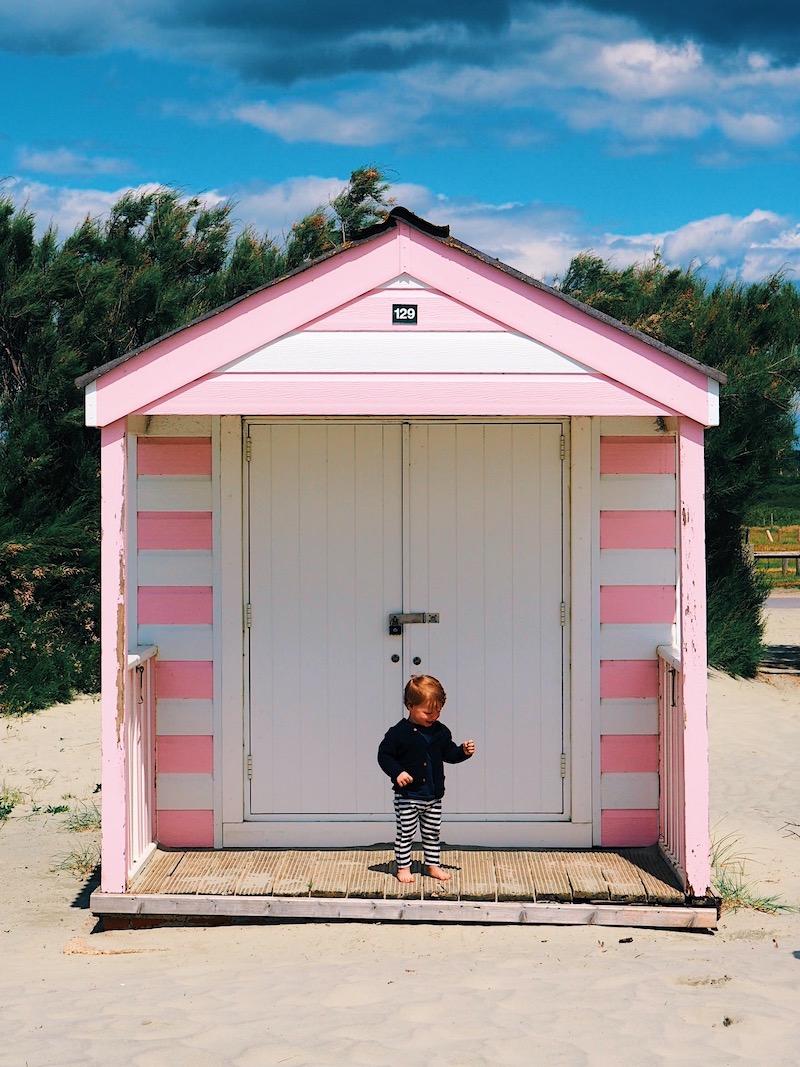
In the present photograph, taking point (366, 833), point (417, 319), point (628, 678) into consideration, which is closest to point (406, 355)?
point (417, 319)

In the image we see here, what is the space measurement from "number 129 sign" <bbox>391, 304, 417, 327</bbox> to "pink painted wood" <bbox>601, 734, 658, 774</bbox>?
241 centimetres

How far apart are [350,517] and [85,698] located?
696 centimetres

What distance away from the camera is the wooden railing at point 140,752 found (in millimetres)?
5789

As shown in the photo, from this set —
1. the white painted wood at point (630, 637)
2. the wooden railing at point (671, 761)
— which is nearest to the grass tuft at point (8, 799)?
the white painted wood at point (630, 637)

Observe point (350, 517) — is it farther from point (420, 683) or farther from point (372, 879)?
point (372, 879)

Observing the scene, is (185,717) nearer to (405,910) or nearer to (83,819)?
(405,910)

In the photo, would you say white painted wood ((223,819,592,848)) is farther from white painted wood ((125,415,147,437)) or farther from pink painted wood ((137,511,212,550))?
white painted wood ((125,415,147,437))

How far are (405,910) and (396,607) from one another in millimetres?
1586

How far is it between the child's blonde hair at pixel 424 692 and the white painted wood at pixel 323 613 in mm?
663

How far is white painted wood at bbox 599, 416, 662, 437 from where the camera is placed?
634 centimetres

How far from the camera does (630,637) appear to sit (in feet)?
20.9

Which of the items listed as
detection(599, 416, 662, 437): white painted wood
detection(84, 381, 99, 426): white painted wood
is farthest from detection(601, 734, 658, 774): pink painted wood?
detection(84, 381, 99, 426): white painted wood

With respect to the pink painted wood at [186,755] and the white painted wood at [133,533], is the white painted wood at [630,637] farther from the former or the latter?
the white painted wood at [133,533]

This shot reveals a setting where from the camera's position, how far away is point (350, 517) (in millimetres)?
6453
